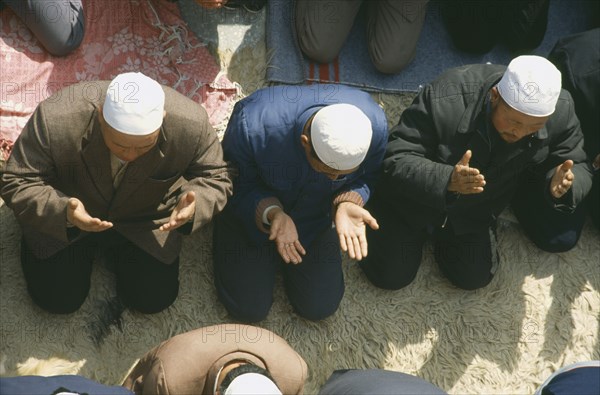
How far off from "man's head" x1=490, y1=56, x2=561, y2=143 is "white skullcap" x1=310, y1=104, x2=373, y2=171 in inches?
16.5

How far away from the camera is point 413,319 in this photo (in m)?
2.78

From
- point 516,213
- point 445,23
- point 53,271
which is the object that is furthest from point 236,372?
point 445,23

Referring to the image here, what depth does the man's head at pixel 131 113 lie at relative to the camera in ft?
6.58

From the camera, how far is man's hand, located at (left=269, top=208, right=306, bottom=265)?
229 centimetres

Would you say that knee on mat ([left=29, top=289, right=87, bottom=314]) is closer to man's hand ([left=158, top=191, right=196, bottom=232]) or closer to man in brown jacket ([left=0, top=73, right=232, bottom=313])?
man in brown jacket ([left=0, top=73, right=232, bottom=313])

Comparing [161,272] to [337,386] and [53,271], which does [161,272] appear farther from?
[337,386]

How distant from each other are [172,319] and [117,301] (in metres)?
0.18

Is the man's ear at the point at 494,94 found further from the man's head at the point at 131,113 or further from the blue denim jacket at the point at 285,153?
the man's head at the point at 131,113

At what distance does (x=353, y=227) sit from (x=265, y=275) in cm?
44

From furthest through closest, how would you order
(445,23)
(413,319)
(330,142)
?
(445,23), (413,319), (330,142)

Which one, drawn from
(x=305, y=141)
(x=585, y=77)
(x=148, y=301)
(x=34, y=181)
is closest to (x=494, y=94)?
(x=585, y=77)

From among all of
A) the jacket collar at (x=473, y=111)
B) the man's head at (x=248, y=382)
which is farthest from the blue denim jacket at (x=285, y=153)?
the man's head at (x=248, y=382)

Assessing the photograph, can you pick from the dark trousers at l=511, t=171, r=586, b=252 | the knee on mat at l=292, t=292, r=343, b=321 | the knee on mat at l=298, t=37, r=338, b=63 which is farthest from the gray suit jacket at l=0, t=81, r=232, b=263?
the dark trousers at l=511, t=171, r=586, b=252

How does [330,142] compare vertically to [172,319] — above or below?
above
